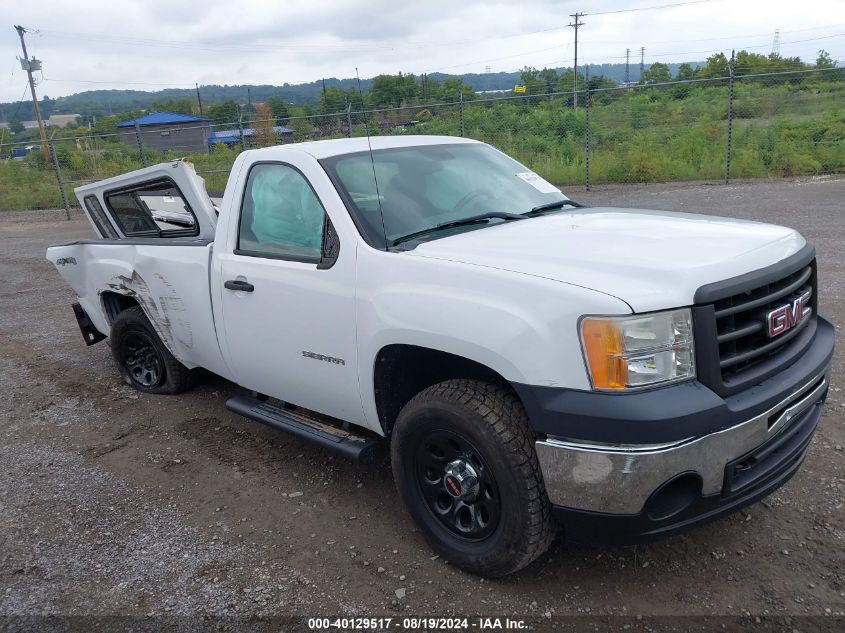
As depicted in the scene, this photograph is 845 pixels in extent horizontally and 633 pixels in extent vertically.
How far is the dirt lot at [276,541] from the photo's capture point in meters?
2.88

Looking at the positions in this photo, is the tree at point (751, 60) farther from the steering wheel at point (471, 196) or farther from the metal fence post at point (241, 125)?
the steering wheel at point (471, 196)

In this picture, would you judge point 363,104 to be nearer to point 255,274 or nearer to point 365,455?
point 255,274

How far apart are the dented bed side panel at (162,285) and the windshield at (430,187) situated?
3.77ft

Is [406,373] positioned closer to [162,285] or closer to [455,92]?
[162,285]

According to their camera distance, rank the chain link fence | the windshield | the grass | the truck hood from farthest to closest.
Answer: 1. the grass
2. the chain link fence
3. the windshield
4. the truck hood

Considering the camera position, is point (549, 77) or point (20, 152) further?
point (549, 77)

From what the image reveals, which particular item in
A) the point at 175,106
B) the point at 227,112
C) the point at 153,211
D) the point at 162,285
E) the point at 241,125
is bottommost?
the point at 162,285

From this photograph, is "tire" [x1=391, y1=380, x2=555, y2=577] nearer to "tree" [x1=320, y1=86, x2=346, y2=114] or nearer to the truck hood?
the truck hood

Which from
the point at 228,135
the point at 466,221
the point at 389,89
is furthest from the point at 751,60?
the point at 466,221

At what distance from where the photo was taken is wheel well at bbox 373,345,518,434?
3084 millimetres

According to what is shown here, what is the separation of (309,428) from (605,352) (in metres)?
1.84

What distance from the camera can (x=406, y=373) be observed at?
330 cm

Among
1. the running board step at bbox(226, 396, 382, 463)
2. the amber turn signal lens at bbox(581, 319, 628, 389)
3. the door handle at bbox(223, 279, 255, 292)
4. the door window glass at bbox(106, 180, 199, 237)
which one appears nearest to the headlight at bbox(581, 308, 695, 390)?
the amber turn signal lens at bbox(581, 319, 628, 389)

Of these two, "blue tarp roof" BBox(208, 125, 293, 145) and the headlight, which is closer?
the headlight
